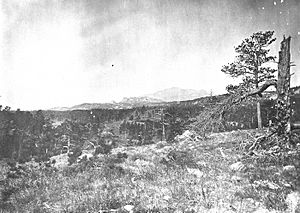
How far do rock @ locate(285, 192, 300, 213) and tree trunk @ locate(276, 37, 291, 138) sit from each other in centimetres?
156

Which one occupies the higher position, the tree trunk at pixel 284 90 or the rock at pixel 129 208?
the tree trunk at pixel 284 90

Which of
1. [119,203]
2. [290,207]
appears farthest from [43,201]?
[290,207]

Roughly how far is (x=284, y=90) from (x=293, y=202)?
105 inches

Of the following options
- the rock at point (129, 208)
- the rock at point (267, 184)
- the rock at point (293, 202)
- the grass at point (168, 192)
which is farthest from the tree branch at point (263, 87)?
the rock at point (129, 208)

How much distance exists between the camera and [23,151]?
94.7 ft

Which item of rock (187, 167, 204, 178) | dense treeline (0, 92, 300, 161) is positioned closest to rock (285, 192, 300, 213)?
rock (187, 167, 204, 178)

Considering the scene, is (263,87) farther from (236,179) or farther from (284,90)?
(236,179)

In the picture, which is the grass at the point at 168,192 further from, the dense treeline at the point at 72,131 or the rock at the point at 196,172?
the dense treeline at the point at 72,131

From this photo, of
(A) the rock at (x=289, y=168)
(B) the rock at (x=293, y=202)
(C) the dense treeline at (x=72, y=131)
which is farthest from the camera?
(C) the dense treeline at (x=72, y=131)

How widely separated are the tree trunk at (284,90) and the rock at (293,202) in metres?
1.56

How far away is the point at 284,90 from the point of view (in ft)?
18.5

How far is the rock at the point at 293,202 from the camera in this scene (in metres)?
4.00

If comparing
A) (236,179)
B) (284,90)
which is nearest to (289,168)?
(236,179)

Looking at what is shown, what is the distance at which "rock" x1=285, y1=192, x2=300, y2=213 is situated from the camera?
3996mm
